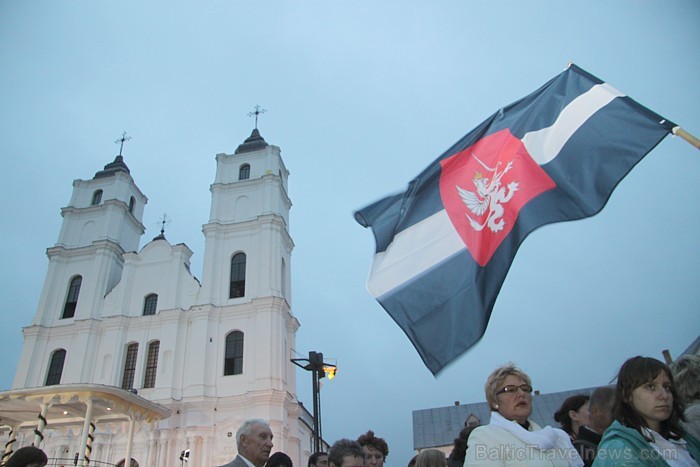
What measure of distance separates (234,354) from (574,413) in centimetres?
2347

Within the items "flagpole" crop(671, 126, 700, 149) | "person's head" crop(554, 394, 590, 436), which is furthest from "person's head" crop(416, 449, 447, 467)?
"flagpole" crop(671, 126, 700, 149)

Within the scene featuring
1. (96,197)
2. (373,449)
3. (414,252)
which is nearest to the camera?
(414,252)

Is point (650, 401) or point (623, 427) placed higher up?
point (650, 401)

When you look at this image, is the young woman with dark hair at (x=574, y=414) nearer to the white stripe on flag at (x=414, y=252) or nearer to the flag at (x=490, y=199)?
the flag at (x=490, y=199)

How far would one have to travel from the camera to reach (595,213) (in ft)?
12.7

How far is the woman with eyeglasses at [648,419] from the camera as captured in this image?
103 inches

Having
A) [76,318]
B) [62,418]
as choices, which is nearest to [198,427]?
[62,418]

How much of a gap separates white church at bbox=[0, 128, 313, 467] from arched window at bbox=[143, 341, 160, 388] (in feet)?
0.21

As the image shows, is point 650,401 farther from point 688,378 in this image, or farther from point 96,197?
point 96,197

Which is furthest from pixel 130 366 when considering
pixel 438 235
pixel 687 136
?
pixel 687 136

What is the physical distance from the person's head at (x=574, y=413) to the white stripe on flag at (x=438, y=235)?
1.66 meters

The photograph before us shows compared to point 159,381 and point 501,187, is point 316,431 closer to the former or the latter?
point 501,187

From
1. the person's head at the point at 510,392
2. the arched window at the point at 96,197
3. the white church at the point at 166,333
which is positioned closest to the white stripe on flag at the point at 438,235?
the person's head at the point at 510,392

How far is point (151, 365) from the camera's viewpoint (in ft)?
85.8
